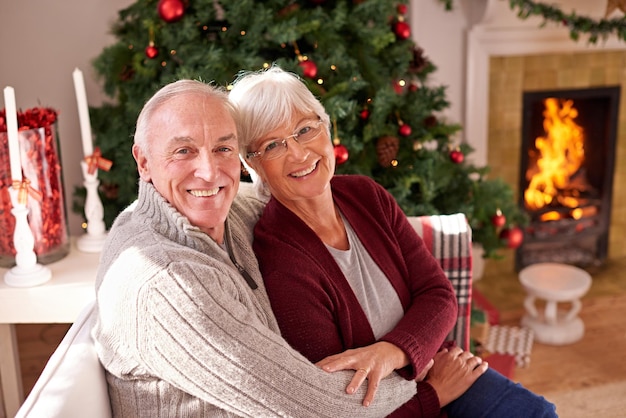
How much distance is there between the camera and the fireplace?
344 centimetres

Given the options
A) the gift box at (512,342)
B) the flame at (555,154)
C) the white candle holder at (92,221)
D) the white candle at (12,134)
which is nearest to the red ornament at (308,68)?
the white candle holder at (92,221)

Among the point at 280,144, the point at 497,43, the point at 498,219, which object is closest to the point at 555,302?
the point at 498,219

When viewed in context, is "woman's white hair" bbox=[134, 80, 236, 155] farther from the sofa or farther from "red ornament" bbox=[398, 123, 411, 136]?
"red ornament" bbox=[398, 123, 411, 136]

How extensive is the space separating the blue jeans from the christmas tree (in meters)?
0.79

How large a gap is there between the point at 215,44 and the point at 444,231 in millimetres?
978

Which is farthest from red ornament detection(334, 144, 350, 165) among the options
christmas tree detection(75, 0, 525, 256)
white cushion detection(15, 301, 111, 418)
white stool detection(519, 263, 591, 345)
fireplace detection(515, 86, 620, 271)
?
fireplace detection(515, 86, 620, 271)

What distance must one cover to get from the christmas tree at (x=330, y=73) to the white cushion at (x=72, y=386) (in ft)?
3.37

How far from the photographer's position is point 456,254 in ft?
5.99

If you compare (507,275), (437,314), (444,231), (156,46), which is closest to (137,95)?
(156,46)

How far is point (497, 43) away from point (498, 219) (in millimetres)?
1008

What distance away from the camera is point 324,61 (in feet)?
7.26

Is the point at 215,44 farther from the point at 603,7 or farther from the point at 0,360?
the point at 603,7

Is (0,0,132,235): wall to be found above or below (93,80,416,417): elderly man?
above

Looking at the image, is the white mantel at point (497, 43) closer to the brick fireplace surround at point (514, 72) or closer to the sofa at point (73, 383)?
the brick fireplace surround at point (514, 72)
